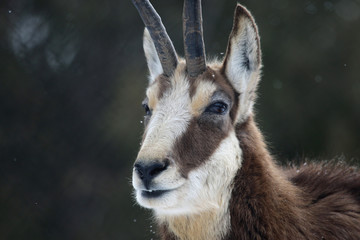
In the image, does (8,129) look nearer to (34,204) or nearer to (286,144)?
(34,204)

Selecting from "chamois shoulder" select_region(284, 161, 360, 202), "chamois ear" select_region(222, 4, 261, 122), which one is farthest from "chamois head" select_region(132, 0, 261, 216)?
"chamois shoulder" select_region(284, 161, 360, 202)

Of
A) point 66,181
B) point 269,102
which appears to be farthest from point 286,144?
point 66,181

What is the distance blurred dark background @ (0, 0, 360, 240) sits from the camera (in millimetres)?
7355

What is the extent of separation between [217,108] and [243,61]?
1.53ft

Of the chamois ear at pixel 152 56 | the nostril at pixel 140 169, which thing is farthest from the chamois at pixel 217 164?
the chamois ear at pixel 152 56

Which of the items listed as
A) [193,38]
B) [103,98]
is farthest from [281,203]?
[103,98]

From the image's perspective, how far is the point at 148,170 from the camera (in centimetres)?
316

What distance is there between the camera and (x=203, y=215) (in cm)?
354

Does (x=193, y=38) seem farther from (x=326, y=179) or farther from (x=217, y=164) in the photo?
(x=326, y=179)

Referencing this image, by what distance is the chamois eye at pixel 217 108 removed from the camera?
12.0 feet

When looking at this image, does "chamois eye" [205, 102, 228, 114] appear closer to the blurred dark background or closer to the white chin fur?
the white chin fur

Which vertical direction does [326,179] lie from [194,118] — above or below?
below

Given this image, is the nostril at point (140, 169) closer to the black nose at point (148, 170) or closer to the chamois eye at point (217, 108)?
the black nose at point (148, 170)

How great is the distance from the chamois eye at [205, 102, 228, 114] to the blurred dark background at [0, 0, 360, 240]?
3.62 metres
